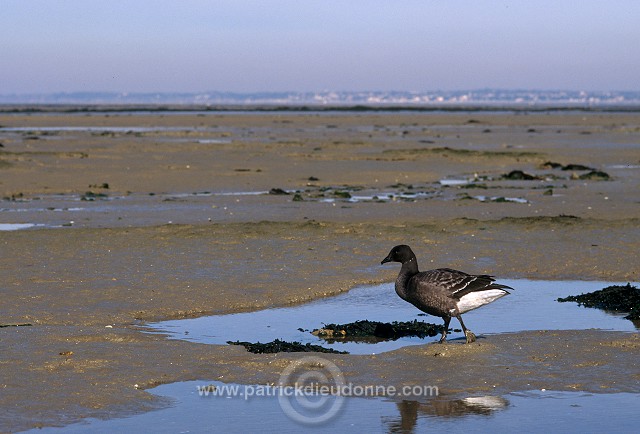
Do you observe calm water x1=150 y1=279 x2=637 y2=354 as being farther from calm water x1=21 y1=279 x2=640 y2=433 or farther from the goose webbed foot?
calm water x1=21 y1=279 x2=640 y2=433

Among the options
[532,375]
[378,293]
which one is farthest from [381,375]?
[378,293]

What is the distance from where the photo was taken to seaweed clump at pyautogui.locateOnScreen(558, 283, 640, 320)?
14234mm

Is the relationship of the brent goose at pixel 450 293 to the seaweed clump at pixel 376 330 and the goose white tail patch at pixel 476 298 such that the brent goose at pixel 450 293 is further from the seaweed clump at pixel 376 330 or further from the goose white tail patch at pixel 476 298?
the seaweed clump at pixel 376 330

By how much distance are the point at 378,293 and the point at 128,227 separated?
808 cm

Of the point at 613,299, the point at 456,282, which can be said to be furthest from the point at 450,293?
the point at 613,299

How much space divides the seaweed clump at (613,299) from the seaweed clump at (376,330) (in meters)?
2.80

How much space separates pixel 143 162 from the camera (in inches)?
1721

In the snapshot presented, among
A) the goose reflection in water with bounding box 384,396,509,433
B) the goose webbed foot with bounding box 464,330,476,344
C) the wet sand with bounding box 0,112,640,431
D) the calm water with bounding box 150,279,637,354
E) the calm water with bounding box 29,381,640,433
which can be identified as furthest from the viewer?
the calm water with bounding box 150,279,637,354

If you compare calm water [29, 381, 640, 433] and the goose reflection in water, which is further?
the goose reflection in water

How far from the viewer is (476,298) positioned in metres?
12.0

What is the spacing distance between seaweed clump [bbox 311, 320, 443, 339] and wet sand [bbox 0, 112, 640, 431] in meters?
1.26

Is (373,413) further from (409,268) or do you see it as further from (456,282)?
(409,268)

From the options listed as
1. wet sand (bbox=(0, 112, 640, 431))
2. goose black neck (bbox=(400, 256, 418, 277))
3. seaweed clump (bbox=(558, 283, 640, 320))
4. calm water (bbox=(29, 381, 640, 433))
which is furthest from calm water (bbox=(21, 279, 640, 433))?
seaweed clump (bbox=(558, 283, 640, 320))

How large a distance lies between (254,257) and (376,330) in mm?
5946
